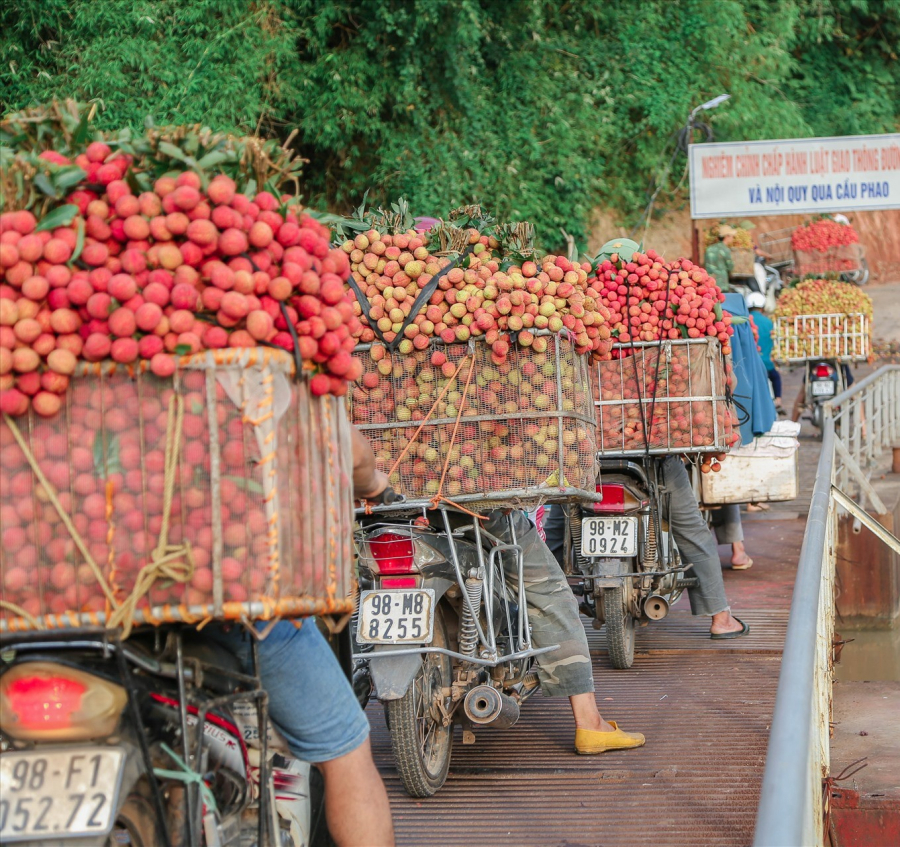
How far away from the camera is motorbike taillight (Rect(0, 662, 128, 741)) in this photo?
90.7 inches

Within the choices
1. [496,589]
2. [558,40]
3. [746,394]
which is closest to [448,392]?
[496,589]

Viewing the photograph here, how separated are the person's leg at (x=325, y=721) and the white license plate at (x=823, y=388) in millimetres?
15237

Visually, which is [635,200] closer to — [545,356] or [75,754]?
[545,356]

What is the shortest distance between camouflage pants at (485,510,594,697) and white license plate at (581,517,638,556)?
127cm

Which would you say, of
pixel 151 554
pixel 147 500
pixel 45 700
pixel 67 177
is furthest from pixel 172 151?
pixel 45 700

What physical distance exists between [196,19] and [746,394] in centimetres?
1021

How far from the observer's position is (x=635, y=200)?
24.0 metres

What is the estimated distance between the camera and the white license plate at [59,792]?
221 cm

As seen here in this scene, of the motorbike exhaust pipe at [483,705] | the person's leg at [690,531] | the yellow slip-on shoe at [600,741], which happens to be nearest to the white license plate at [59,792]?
the motorbike exhaust pipe at [483,705]

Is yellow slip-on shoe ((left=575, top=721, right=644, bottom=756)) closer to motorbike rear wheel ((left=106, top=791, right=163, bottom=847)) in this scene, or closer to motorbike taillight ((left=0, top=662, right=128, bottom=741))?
motorbike rear wheel ((left=106, top=791, right=163, bottom=847))

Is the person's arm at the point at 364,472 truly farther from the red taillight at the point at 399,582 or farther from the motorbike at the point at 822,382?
the motorbike at the point at 822,382

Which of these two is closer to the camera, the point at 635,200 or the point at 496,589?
the point at 496,589

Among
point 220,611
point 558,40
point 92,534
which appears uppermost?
point 558,40

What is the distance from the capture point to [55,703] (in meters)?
2.31
